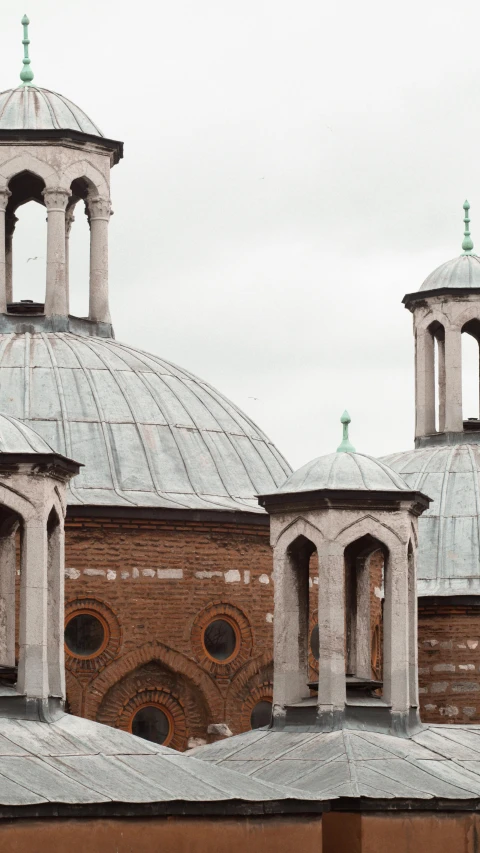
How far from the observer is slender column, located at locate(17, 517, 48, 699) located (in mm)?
35438

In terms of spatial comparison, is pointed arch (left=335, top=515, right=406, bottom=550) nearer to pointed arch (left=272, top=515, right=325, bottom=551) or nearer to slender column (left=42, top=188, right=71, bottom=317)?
pointed arch (left=272, top=515, right=325, bottom=551)

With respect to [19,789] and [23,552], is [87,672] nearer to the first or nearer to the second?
[23,552]

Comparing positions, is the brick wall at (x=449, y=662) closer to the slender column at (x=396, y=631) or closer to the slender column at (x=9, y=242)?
the slender column at (x=396, y=631)

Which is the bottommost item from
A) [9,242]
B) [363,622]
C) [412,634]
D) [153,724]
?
[153,724]

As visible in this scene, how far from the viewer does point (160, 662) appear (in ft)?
139

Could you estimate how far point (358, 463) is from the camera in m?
39.7

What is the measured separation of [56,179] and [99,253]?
1.80 meters

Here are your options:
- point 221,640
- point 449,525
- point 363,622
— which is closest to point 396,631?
point 363,622

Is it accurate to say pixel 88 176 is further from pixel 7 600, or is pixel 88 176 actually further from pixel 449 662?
pixel 7 600

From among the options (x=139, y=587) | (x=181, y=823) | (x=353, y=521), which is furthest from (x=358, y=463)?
(x=181, y=823)

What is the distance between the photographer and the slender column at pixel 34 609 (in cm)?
3544

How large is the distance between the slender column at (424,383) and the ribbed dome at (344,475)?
15340 millimetres

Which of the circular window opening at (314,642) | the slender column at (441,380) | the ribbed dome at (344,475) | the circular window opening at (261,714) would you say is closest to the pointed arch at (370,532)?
the ribbed dome at (344,475)

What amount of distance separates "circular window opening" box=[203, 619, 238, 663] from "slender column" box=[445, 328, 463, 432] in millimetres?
12918
